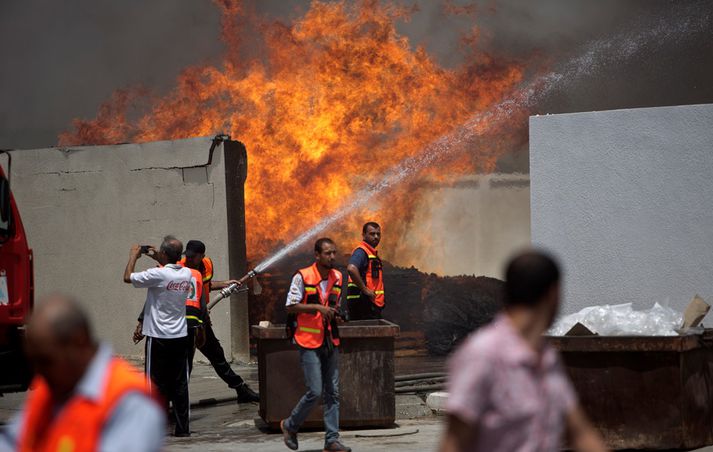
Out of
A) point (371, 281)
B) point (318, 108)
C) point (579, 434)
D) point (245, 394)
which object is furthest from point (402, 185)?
point (579, 434)

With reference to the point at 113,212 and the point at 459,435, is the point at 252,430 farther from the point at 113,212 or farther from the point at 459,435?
the point at 459,435

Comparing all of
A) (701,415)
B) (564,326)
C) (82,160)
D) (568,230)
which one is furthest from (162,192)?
(701,415)

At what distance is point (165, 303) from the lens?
29.9 feet

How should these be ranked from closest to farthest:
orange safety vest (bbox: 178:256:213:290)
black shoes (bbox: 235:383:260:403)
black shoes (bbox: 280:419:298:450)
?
1. black shoes (bbox: 280:419:298:450)
2. orange safety vest (bbox: 178:256:213:290)
3. black shoes (bbox: 235:383:260:403)

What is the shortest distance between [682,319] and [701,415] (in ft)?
2.38

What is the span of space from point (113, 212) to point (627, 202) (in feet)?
26.5

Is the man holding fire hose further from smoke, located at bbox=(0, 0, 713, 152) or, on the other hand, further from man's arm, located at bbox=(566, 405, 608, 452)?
smoke, located at bbox=(0, 0, 713, 152)

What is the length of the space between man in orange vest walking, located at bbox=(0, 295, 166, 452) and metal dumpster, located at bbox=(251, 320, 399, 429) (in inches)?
250

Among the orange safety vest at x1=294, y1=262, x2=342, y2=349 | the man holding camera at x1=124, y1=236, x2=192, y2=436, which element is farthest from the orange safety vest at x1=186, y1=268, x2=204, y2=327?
the orange safety vest at x1=294, y1=262, x2=342, y2=349

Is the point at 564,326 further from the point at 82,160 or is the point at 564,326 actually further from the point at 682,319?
the point at 82,160

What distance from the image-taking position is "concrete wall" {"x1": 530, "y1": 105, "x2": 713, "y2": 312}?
905 cm

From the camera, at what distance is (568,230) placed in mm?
9438

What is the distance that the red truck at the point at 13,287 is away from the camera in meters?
8.70

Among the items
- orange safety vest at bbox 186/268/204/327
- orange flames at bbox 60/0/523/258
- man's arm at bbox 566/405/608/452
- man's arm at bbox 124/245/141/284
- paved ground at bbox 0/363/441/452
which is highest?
orange flames at bbox 60/0/523/258
